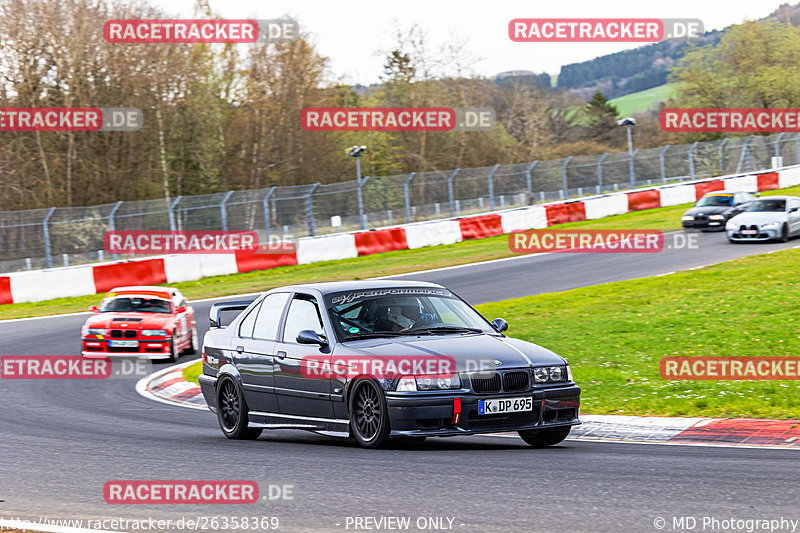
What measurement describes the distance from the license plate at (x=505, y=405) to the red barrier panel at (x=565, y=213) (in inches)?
1177

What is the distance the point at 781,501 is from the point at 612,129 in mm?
105628

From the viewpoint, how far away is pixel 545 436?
28.9ft

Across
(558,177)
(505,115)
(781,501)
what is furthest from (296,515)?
(505,115)

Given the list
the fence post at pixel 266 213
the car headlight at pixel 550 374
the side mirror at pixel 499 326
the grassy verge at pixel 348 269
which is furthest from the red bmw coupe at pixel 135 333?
the fence post at pixel 266 213

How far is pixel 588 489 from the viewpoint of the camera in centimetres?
655

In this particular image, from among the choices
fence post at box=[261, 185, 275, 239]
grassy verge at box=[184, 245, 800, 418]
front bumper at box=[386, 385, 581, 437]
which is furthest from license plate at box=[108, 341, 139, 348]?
fence post at box=[261, 185, 275, 239]

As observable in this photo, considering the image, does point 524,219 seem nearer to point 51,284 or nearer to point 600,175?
point 600,175

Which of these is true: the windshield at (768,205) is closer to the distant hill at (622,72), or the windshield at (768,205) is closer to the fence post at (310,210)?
the fence post at (310,210)

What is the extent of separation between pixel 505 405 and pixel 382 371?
1.01 metres

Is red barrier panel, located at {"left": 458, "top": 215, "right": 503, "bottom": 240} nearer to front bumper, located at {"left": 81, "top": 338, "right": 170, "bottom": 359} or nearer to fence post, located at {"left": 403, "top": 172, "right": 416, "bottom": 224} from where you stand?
fence post, located at {"left": 403, "top": 172, "right": 416, "bottom": 224}

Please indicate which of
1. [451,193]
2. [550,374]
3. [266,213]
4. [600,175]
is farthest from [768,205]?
[550,374]

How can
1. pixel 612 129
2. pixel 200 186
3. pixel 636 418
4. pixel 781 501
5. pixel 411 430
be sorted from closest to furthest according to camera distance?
pixel 781 501
pixel 411 430
pixel 636 418
pixel 200 186
pixel 612 129

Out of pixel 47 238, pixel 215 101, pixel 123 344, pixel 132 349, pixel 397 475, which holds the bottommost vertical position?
pixel 132 349

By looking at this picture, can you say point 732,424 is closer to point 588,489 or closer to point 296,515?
point 588,489
